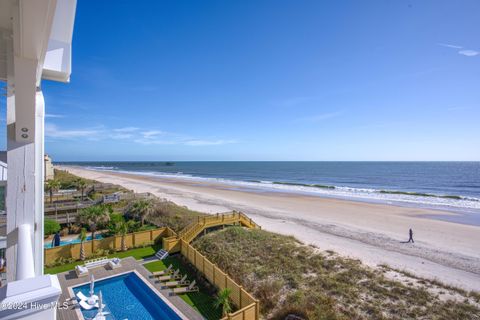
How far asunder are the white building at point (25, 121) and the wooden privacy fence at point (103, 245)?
15.9 metres

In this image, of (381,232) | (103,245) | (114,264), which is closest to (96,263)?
(114,264)

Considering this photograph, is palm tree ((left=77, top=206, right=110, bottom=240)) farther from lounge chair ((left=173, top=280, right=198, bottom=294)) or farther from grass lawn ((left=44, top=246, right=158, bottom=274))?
lounge chair ((left=173, top=280, right=198, bottom=294))

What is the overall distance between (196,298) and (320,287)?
18.0 ft

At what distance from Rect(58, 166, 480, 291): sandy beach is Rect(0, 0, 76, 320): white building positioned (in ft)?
57.0

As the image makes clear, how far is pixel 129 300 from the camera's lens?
11578 millimetres

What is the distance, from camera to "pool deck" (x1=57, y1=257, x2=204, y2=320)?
10.3 meters

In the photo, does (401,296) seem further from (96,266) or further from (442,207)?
(442,207)

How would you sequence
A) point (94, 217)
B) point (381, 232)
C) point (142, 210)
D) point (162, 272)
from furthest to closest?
point (381, 232), point (142, 210), point (94, 217), point (162, 272)

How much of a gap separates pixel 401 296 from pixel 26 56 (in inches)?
556

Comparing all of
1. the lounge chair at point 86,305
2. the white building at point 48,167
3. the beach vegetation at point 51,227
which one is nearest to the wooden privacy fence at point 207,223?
the lounge chair at point 86,305

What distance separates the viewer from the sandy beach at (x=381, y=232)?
Answer: 16.6 m

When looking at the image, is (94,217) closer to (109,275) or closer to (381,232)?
(109,275)

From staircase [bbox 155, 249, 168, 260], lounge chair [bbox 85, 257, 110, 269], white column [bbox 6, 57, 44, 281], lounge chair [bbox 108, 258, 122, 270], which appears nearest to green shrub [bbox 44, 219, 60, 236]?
lounge chair [bbox 85, 257, 110, 269]

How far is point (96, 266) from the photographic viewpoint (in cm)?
1419
